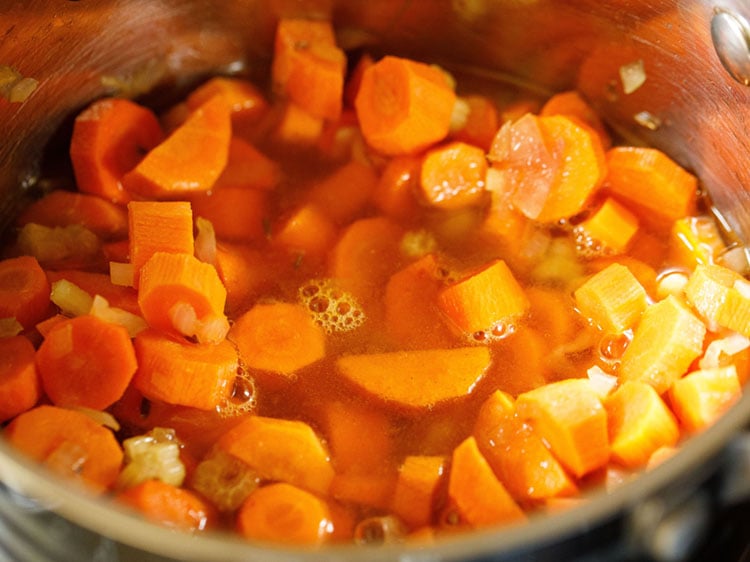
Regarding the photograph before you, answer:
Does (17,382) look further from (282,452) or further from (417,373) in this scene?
(417,373)

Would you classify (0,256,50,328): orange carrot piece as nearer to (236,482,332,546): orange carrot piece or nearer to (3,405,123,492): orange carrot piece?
(3,405,123,492): orange carrot piece

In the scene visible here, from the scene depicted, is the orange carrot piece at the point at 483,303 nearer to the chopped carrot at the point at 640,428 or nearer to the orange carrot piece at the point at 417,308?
the orange carrot piece at the point at 417,308

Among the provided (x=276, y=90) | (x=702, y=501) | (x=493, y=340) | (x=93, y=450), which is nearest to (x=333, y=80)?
(x=276, y=90)

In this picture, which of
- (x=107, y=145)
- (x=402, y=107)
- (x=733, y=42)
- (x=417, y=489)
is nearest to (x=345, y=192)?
(x=402, y=107)

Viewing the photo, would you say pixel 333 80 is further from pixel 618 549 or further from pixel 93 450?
pixel 618 549

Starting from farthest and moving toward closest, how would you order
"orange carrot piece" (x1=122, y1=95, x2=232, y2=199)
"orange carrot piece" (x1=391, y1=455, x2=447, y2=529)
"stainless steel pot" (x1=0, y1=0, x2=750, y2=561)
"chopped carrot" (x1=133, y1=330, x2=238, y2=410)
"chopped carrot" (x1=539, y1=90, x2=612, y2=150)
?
1. "chopped carrot" (x1=539, y1=90, x2=612, y2=150)
2. "orange carrot piece" (x1=122, y1=95, x2=232, y2=199)
3. "stainless steel pot" (x1=0, y1=0, x2=750, y2=561)
4. "chopped carrot" (x1=133, y1=330, x2=238, y2=410)
5. "orange carrot piece" (x1=391, y1=455, x2=447, y2=529)

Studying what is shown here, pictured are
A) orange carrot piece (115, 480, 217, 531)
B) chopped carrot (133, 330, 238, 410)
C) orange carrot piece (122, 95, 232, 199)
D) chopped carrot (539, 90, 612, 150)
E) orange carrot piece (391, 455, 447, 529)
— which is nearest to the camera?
orange carrot piece (115, 480, 217, 531)

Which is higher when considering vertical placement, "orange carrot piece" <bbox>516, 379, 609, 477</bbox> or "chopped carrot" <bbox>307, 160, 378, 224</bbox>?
"chopped carrot" <bbox>307, 160, 378, 224</bbox>

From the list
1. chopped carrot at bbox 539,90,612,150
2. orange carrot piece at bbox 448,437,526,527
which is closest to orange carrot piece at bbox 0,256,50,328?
orange carrot piece at bbox 448,437,526,527
